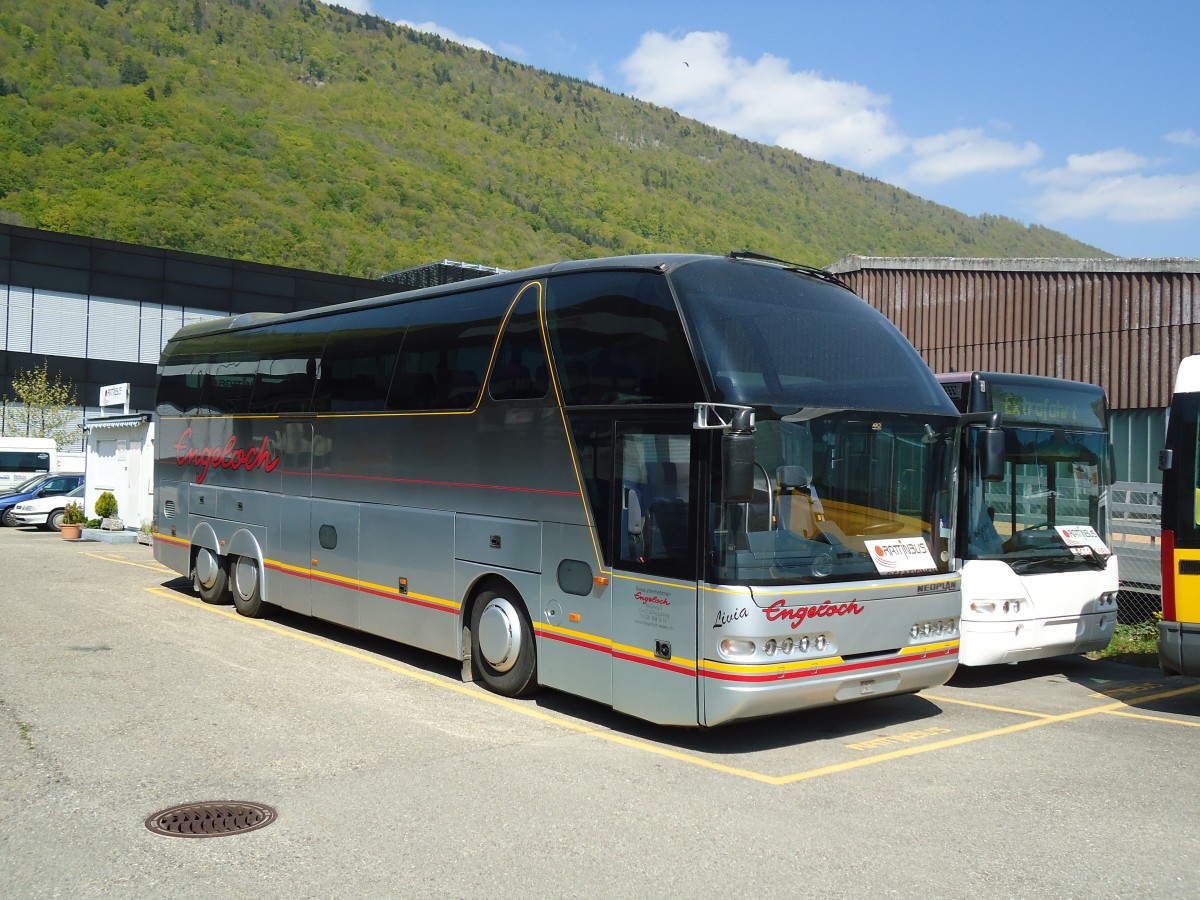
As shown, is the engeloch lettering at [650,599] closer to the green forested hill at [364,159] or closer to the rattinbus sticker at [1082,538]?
the rattinbus sticker at [1082,538]

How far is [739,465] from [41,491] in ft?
102

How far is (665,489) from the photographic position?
749 centimetres

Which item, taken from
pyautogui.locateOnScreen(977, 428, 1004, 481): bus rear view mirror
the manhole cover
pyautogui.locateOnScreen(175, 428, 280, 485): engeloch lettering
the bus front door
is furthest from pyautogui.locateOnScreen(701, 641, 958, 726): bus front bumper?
pyautogui.locateOnScreen(175, 428, 280, 485): engeloch lettering

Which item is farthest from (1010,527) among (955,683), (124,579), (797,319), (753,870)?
(124,579)

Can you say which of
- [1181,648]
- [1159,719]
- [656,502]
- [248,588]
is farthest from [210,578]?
[1181,648]

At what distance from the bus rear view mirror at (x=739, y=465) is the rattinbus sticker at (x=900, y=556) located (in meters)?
1.39

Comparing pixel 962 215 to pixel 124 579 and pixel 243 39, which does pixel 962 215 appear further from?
pixel 124 579

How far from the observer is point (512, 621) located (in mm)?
9047

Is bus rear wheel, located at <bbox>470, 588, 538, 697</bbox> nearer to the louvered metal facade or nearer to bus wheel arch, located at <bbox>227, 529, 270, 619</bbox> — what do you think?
bus wheel arch, located at <bbox>227, 529, 270, 619</bbox>

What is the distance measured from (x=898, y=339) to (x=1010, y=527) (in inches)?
108

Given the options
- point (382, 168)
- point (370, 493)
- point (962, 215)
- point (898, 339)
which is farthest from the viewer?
point (962, 215)

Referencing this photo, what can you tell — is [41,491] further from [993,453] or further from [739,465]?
[739,465]

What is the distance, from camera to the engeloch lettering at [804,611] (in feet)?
23.3

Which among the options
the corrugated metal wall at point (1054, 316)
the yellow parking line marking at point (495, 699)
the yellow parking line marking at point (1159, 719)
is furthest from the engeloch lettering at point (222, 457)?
the corrugated metal wall at point (1054, 316)
